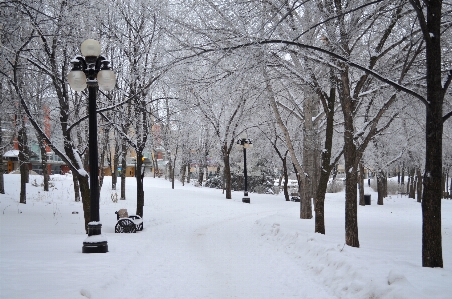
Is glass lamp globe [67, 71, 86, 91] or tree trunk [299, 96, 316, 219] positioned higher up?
glass lamp globe [67, 71, 86, 91]

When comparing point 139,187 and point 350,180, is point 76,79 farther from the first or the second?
point 139,187

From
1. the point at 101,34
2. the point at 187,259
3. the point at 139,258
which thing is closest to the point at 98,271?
the point at 139,258

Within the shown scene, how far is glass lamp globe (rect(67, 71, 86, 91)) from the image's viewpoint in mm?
7746

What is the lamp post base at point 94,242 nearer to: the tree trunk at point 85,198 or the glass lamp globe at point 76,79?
the glass lamp globe at point 76,79

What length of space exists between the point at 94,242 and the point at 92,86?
3.21 metres

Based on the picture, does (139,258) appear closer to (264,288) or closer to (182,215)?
(264,288)

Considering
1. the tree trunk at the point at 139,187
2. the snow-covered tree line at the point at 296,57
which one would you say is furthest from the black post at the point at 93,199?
the tree trunk at the point at 139,187

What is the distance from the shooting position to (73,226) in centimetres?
1342

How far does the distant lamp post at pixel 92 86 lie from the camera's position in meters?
7.71

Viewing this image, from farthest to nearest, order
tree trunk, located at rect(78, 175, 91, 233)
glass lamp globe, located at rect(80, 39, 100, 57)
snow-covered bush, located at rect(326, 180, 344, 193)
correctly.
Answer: snow-covered bush, located at rect(326, 180, 344, 193) < tree trunk, located at rect(78, 175, 91, 233) < glass lamp globe, located at rect(80, 39, 100, 57)

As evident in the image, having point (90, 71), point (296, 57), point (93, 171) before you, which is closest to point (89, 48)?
point (90, 71)

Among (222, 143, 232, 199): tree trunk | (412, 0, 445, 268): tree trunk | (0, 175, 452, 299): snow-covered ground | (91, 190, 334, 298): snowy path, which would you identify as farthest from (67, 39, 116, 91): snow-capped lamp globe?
(222, 143, 232, 199): tree trunk

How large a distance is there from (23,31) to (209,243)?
8.06 m

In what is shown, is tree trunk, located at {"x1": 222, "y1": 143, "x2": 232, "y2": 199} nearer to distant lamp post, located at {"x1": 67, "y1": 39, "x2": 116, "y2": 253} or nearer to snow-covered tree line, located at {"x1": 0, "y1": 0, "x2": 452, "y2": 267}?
snow-covered tree line, located at {"x1": 0, "y1": 0, "x2": 452, "y2": 267}
